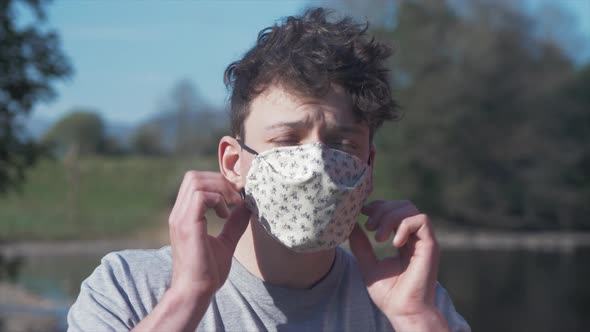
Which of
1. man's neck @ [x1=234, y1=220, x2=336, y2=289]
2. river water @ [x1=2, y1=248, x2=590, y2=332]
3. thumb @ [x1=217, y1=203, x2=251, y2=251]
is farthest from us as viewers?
river water @ [x1=2, y1=248, x2=590, y2=332]

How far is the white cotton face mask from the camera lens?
230cm

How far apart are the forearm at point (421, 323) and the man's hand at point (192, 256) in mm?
585

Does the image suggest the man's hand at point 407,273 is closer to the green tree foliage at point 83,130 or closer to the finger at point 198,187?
the finger at point 198,187

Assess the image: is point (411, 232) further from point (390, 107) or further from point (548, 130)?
point (548, 130)

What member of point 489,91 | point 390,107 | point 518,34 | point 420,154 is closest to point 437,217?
point 420,154

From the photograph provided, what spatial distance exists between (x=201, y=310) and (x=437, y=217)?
3600 cm

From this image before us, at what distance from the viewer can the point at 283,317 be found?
7.68 ft

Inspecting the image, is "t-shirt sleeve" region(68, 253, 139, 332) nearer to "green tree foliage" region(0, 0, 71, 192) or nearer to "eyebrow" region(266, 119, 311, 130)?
"eyebrow" region(266, 119, 311, 130)

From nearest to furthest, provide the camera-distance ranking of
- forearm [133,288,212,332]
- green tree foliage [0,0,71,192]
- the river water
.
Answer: forearm [133,288,212,332] → green tree foliage [0,0,71,192] → the river water

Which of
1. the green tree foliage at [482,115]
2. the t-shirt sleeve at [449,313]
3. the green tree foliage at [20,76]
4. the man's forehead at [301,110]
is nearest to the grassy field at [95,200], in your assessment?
the green tree foliage at [482,115]

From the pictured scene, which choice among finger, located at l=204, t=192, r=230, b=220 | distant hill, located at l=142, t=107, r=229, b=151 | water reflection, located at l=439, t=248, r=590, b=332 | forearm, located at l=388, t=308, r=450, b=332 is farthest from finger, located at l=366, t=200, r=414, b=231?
distant hill, located at l=142, t=107, r=229, b=151

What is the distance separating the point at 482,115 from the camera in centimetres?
3619

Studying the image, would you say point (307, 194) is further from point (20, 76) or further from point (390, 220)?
point (20, 76)

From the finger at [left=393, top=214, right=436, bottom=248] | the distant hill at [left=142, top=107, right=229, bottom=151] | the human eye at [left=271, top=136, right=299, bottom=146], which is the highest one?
the human eye at [left=271, top=136, right=299, bottom=146]
